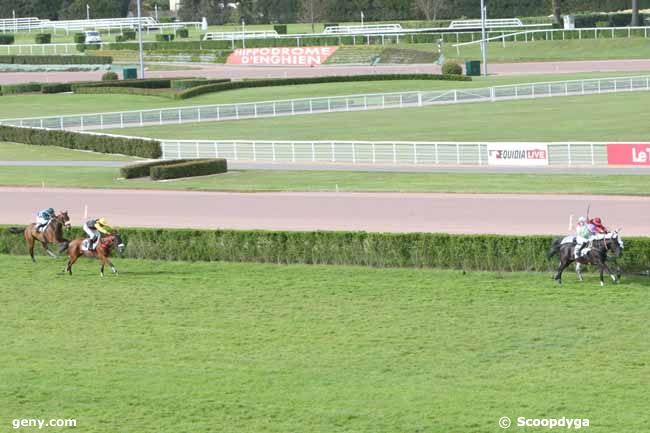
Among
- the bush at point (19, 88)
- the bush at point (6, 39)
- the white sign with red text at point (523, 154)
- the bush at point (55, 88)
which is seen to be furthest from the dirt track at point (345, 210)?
the bush at point (6, 39)

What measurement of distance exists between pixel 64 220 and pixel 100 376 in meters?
8.23

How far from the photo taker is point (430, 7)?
119312 millimetres

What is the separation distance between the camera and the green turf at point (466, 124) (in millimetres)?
48219

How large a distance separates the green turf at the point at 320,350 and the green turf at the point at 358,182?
9.89 m

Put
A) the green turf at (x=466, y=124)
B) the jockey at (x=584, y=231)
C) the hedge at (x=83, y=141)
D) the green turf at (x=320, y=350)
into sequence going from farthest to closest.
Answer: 1. the green turf at (x=466, y=124)
2. the hedge at (x=83, y=141)
3. the jockey at (x=584, y=231)
4. the green turf at (x=320, y=350)

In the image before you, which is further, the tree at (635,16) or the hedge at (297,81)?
the tree at (635,16)

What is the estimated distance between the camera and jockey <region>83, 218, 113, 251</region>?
2370 cm

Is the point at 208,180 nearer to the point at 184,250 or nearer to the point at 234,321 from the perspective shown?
the point at 184,250

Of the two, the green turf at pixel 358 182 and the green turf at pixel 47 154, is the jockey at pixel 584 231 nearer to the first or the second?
Result: the green turf at pixel 358 182

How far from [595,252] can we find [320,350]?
5.72 metres

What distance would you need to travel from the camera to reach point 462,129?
5116 cm

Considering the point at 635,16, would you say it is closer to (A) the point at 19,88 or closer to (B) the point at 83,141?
(A) the point at 19,88

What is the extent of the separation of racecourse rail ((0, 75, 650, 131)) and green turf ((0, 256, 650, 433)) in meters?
30.9

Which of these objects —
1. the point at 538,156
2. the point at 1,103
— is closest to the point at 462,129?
the point at 538,156
